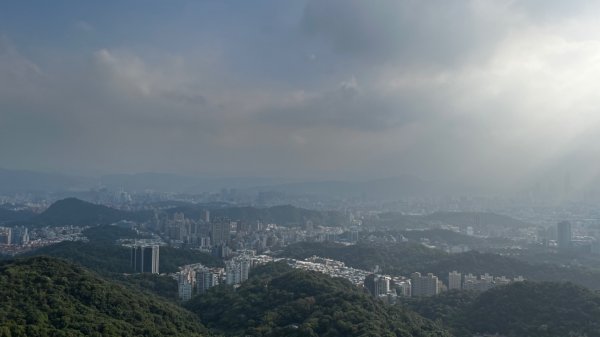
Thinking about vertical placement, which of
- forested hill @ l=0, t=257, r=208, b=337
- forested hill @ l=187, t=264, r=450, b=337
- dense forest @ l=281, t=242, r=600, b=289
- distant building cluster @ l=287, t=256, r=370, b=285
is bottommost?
distant building cluster @ l=287, t=256, r=370, b=285

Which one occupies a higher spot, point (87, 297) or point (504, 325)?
point (87, 297)

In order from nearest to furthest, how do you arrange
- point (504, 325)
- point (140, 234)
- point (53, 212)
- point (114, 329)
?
1. point (114, 329)
2. point (504, 325)
3. point (140, 234)
4. point (53, 212)

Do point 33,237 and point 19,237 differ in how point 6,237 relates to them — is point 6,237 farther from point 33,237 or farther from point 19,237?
point 33,237

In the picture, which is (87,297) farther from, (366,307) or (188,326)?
(366,307)

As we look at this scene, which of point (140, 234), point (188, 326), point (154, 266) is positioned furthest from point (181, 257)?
point (188, 326)

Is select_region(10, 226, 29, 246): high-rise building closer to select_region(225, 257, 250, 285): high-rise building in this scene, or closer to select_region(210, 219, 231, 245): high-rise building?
select_region(210, 219, 231, 245): high-rise building

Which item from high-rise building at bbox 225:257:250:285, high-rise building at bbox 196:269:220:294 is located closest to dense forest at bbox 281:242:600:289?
high-rise building at bbox 225:257:250:285
